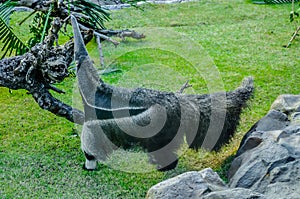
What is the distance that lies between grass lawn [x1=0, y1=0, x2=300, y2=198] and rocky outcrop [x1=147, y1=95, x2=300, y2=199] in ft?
1.04

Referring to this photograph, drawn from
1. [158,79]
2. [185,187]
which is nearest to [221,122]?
[185,187]

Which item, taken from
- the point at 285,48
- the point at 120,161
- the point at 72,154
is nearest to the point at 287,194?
the point at 120,161

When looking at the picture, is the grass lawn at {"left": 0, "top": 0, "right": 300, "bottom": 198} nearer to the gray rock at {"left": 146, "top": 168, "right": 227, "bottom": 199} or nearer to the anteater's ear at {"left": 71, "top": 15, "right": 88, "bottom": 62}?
the gray rock at {"left": 146, "top": 168, "right": 227, "bottom": 199}

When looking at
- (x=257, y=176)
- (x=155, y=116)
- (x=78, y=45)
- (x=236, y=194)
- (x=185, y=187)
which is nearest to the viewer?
(x=236, y=194)

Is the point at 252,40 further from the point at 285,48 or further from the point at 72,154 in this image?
the point at 72,154

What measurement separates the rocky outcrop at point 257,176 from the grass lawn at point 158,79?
317mm

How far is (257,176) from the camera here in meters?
3.04

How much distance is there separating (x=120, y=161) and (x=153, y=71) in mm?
2497

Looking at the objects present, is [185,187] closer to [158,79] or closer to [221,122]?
[221,122]

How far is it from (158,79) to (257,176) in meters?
3.22

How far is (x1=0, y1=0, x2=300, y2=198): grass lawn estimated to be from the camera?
12.6 ft

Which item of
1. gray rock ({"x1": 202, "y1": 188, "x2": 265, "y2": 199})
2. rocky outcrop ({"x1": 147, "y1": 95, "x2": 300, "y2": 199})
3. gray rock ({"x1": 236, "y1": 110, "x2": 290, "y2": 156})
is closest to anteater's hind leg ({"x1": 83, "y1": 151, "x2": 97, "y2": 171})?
rocky outcrop ({"x1": 147, "y1": 95, "x2": 300, "y2": 199})

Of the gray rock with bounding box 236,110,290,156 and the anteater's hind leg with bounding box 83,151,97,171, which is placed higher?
the gray rock with bounding box 236,110,290,156

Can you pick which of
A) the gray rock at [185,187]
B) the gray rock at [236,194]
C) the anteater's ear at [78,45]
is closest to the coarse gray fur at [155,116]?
the anteater's ear at [78,45]
